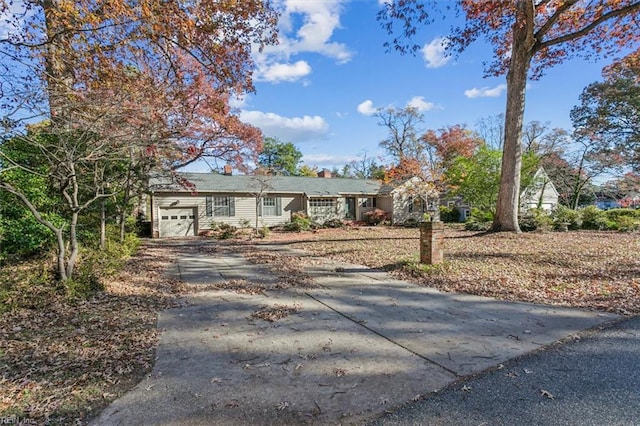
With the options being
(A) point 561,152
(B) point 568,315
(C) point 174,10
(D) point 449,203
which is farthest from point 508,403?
(A) point 561,152

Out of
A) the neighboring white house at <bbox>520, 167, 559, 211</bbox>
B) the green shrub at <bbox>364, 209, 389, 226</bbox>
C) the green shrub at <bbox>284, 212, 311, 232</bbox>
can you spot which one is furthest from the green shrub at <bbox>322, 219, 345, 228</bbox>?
the neighboring white house at <bbox>520, 167, 559, 211</bbox>

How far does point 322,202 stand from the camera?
22719 mm

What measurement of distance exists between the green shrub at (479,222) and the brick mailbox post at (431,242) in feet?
31.3

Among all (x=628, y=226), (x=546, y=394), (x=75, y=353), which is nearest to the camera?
(x=546, y=394)

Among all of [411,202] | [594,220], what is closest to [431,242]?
[594,220]

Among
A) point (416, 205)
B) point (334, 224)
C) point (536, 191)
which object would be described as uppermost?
point (536, 191)

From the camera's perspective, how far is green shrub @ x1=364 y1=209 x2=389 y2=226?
2302 cm

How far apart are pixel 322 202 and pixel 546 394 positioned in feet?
67.1

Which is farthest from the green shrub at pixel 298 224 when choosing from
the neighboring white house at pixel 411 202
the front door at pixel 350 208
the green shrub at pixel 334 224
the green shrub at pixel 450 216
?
the green shrub at pixel 450 216

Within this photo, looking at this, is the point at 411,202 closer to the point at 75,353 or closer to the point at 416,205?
the point at 416,205

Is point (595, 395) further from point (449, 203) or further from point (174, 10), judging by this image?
point (449, 203)

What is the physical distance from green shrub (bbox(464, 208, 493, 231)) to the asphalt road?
13.3 meters

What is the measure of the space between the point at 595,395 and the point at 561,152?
30.1m

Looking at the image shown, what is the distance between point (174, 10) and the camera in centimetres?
661
